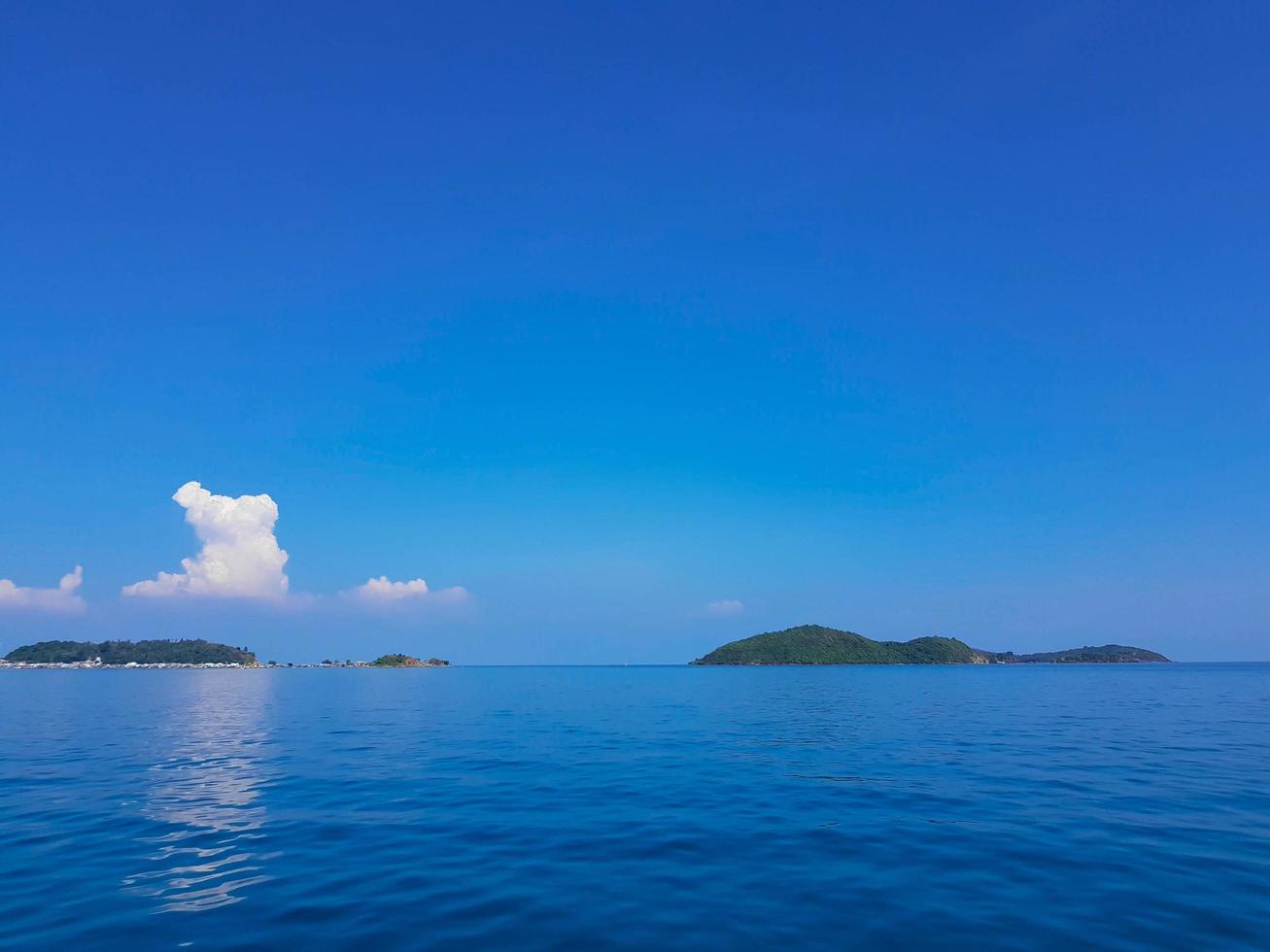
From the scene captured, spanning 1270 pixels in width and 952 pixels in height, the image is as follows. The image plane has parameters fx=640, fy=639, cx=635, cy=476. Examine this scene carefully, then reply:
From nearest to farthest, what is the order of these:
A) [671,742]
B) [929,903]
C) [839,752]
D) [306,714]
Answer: [929,903]
[839,752]
[671,742]
[306,714]

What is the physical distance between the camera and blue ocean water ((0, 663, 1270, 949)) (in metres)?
12.9

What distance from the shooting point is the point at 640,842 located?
19.0 m

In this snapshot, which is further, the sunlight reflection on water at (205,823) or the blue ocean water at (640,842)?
the sunlight reflection on water at (205,823)

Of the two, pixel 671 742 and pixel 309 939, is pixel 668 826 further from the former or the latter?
pixel 671 742

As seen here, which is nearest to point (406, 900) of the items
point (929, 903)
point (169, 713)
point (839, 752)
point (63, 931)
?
point (63, 931)

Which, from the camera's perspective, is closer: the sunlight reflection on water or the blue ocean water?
the blue ocean water

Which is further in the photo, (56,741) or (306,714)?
(306,714)

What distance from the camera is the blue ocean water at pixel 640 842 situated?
1294 cm

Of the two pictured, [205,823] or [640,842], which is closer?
[640,842]

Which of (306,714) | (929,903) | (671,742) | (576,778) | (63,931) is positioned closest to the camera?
(63,931)

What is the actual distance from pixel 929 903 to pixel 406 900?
458 inches

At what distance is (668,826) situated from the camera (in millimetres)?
20562

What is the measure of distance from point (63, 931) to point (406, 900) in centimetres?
644

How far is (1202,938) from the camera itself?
40.0 ft
